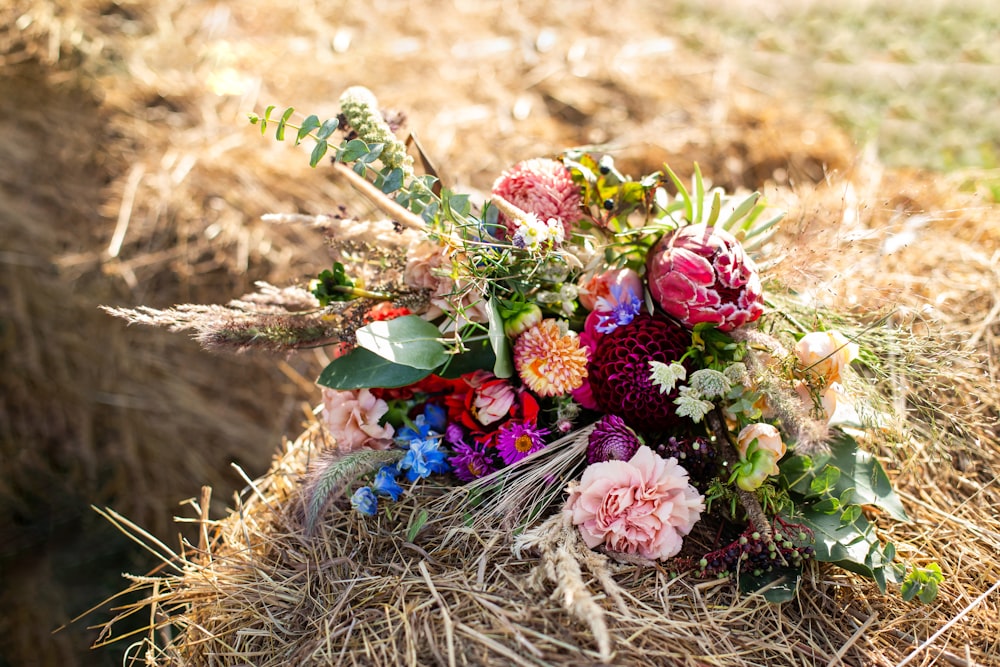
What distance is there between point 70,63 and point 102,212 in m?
0.49

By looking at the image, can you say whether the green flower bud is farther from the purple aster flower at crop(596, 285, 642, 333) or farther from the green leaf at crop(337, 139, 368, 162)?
the green leaf at crop(337, 139, 368, 162)

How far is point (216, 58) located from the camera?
1962 millimetres

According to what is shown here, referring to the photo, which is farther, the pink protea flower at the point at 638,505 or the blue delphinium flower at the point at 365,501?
the blue delphinium flower at the point at 365,501

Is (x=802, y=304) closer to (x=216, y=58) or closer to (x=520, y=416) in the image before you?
(x=520, y=416)

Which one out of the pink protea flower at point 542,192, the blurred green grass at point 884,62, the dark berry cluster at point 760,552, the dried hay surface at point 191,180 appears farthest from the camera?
the blurred green grass at point 884,62

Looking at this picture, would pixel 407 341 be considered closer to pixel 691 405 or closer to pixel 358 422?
pixel 358 422

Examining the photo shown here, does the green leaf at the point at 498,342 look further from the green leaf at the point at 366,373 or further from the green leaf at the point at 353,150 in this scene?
the green leaf at the point at 353,150

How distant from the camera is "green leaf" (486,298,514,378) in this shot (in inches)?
31.7

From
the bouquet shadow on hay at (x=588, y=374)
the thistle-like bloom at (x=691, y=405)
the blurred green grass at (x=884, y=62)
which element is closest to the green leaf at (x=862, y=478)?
the bouquet shadow on hay at (x=588, y=374)

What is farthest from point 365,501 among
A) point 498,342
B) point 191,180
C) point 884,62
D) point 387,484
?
point 884,62

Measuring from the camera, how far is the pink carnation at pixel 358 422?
91cm

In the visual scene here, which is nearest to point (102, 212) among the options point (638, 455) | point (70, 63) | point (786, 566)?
point (70, 63)

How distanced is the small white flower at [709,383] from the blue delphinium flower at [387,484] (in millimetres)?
402

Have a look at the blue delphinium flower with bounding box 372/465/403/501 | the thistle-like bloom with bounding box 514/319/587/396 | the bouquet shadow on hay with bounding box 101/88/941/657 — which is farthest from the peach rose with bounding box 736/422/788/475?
the blue delphinium flower with bounding box 372/465/403/501
